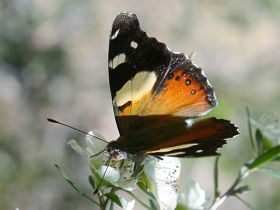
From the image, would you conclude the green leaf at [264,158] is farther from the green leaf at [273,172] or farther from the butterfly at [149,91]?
the butterfly at [149,91]

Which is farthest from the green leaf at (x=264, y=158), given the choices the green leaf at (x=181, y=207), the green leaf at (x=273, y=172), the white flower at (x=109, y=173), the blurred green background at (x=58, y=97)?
the blurred green background at (x=58, y=97)

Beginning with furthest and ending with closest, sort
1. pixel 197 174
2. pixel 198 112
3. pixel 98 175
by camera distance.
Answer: pixel 197 174 → pixel 198 112 → pixel 98 175

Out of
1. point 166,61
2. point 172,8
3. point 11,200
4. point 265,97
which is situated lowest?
point 11,200

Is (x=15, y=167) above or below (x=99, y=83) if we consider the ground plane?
below

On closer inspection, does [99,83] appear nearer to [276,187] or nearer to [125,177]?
[276,187]

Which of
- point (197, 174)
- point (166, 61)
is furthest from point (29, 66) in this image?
point (166, 61)

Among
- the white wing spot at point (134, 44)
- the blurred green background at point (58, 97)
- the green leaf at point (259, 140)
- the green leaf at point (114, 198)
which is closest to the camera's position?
the green leaf at point (114, 198)

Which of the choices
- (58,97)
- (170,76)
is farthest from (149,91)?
(58,97)

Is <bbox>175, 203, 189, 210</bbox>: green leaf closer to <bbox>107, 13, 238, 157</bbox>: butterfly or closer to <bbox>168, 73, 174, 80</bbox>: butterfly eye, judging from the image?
<bbox>107, 13, 238, 157</bbox>: butterfly
